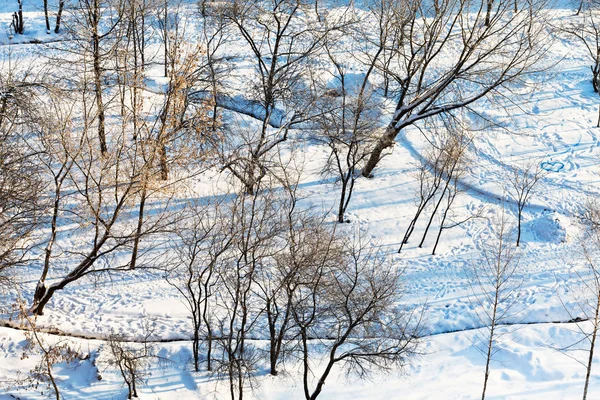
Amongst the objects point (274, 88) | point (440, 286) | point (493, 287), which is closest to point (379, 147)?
point (274, 88)

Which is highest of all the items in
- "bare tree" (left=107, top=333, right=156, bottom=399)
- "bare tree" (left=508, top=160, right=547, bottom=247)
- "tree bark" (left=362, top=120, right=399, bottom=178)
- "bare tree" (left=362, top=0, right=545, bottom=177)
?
"bare tree" (left=362, top=0, right=545, bottom=177)

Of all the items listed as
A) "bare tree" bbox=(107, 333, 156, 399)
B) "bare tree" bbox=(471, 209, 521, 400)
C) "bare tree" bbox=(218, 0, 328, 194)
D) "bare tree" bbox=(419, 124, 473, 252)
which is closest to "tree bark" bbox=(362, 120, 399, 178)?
"bare tree" bbox=(419, 124, 473, 252)

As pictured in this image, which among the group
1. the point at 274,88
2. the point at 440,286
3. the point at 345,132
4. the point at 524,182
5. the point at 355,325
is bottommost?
the point at 440,286

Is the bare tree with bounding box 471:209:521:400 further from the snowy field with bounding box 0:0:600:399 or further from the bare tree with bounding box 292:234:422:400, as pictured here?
the bare tree with bounding box 292:234:422:400

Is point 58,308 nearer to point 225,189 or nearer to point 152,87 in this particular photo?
point 225,189

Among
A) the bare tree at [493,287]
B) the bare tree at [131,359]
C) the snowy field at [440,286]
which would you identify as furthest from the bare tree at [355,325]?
the bare tree at [131,359]

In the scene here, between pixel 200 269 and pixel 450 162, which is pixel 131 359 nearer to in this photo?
pixel 200 269

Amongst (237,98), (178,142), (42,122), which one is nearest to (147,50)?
(237,98)

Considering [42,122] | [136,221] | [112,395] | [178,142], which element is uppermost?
[42,122]

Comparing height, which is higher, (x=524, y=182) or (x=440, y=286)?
(x=524, y=182)
